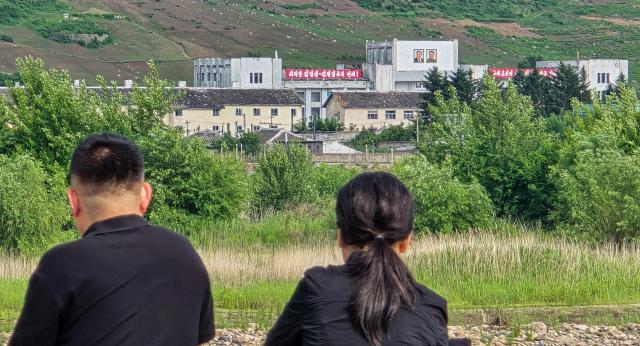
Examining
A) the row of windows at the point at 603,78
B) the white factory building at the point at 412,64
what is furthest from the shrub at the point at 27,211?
the row of windows at the point at 603,78

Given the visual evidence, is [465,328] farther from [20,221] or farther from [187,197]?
[187,197]

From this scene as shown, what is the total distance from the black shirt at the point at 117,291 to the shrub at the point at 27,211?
19.2 meters

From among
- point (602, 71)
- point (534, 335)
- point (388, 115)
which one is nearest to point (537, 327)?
point (534, 335)

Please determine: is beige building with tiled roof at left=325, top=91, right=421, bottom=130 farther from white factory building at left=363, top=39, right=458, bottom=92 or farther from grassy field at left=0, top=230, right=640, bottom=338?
grassy field at left=0, top=230, right=640, bottom=338

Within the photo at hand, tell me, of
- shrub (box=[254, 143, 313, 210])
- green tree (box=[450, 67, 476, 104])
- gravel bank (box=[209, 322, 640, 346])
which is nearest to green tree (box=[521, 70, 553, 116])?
green tree (box=[450, 67, 476, 104])

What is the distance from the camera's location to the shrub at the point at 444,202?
1011 inches

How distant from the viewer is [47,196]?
25859 mm

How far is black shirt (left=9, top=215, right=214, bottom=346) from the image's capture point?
4375 millimetres

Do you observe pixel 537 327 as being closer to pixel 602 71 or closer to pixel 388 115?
pixel 388 115

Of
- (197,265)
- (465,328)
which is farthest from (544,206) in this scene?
(197,265)

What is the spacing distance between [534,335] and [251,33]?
6353 inches

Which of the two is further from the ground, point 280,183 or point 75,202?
point 75,202

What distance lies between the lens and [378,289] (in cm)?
422

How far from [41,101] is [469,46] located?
469ft
